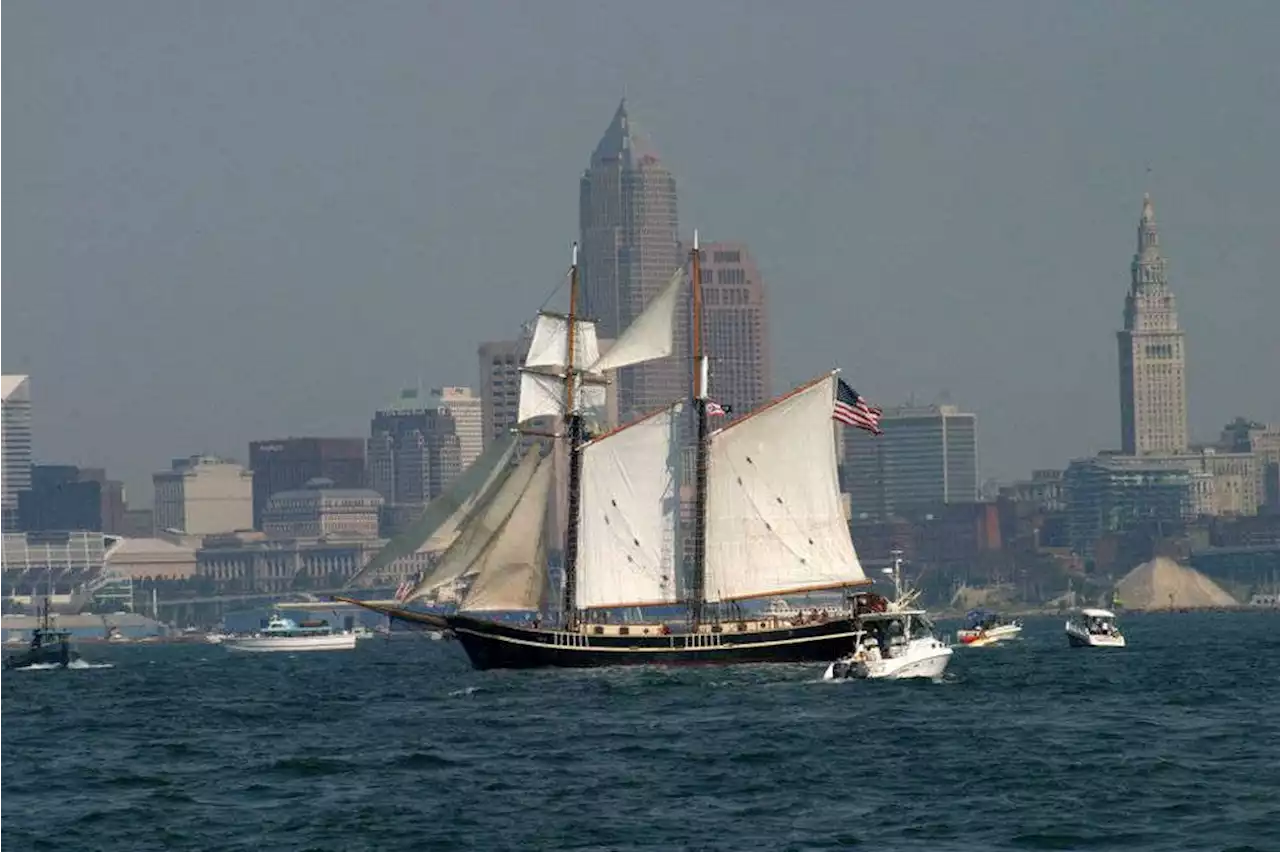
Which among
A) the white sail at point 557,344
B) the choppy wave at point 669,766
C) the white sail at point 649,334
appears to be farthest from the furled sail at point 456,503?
the choppy wave at point 669,766

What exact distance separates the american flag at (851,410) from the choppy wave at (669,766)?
436 inches

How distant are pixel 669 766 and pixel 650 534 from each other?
52790 mm

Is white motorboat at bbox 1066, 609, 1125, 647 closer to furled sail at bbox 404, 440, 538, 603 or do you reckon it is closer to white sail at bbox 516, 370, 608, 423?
white sail at bbox 516, 370, 608, 423

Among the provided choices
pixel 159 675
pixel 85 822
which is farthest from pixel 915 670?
pixel 159 675

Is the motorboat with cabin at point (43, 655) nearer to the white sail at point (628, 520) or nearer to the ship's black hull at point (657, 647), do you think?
the ship's black hull at point (657, 647)

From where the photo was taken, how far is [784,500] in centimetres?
12925

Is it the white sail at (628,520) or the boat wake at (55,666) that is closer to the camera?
the white sail at (628,520)

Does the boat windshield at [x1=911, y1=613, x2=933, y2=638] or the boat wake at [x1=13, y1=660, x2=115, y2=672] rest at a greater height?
the boat windshield at [x1=911, y1=613, x2=933, y2=638]

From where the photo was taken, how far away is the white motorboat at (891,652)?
113688mm

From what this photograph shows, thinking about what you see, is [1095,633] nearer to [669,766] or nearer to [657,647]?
[657,647]

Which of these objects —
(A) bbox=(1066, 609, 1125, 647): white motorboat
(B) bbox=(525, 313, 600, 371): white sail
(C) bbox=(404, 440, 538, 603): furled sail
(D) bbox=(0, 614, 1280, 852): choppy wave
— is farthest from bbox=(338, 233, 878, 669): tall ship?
(A) bbox=(1066, 609, 1125, 647): white motorboat

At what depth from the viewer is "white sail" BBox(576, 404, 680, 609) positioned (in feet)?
431

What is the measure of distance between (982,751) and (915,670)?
111 feet

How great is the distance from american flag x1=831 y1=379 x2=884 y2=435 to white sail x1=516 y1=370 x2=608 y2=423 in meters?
13.5
